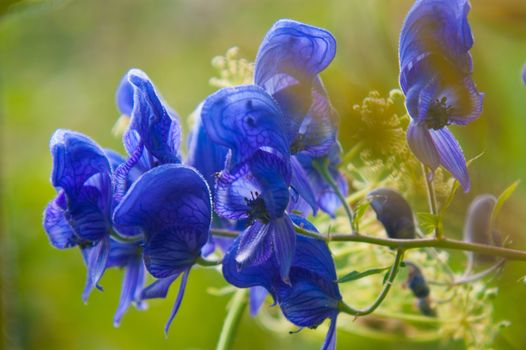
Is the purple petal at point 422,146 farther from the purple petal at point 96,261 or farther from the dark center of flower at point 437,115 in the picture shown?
the purple petal at point 96,261

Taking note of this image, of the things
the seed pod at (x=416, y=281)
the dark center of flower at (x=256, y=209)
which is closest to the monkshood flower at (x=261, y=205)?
the dark center of flower at (x=256, y=209)

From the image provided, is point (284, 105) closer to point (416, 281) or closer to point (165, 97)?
point (416, 281)

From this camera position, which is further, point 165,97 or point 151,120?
point 165,97

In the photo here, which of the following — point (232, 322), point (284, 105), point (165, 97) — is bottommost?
point (232, 322)

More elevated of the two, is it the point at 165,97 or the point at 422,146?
the point at 165,97

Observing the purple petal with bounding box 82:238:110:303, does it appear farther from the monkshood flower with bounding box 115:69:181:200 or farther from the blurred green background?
the blurred green background

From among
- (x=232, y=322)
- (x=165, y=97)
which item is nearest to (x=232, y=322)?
(x=232, y=322)

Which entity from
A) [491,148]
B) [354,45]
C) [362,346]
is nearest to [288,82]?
[491,148]
